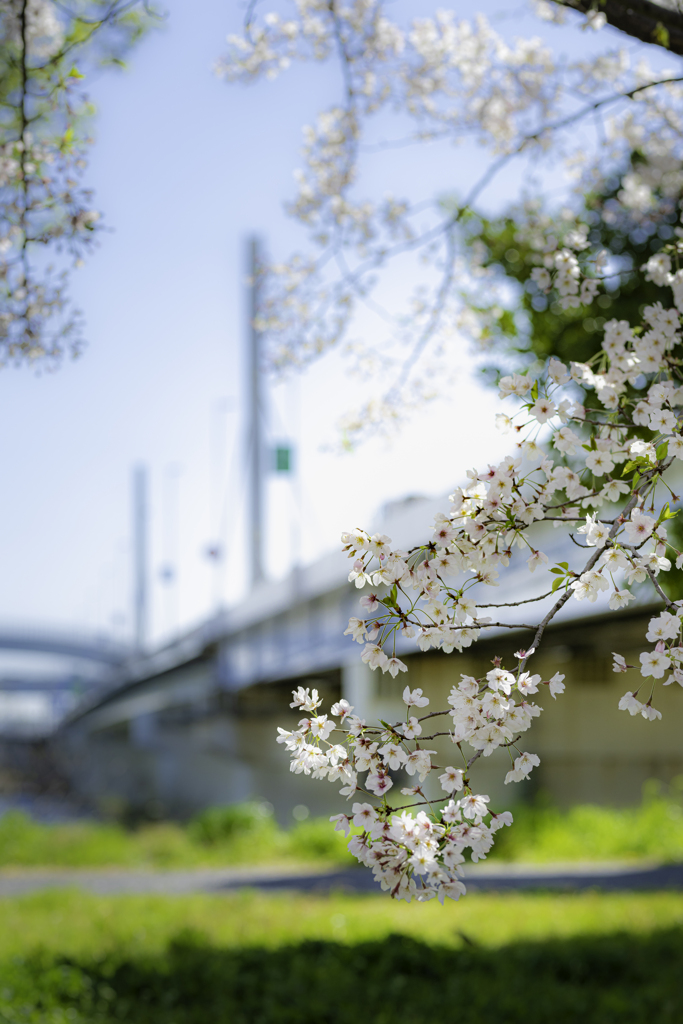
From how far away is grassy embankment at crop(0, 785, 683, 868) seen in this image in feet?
50.7

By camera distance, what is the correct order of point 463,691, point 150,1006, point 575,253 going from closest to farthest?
point 463,691 → point 575,253 → point 150,1006

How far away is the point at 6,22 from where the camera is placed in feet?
15.7

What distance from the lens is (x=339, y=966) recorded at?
661cm

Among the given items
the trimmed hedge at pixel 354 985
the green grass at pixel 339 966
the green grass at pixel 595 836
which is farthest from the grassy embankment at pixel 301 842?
the trimmed hedge at pixel 354 985

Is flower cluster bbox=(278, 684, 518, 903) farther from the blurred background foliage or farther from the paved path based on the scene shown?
the paved path

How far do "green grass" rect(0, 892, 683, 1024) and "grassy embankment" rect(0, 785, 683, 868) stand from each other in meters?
6.95

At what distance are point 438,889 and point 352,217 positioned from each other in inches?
215

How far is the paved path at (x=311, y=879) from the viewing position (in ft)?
39.7

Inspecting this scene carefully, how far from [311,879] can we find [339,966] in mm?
7366

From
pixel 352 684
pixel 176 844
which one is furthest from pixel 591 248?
pixel 176 844

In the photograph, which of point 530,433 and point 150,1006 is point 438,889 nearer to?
point 530,433

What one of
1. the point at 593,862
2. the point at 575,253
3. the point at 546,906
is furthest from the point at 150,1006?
the point at 593,862

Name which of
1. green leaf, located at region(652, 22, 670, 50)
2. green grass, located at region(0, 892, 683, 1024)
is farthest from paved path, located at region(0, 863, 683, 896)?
green leaf, located at region(652, 22, 670, 50)

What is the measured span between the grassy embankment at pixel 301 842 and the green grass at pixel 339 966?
695 centimetres
